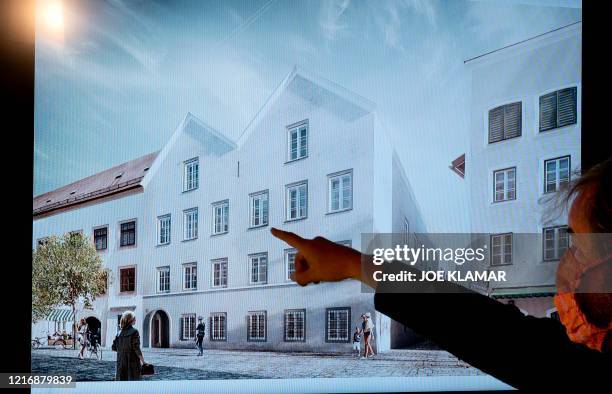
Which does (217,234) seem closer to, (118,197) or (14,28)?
(118,197)

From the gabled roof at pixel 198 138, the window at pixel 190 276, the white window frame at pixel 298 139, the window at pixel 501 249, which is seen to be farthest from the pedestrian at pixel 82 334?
the window at pixel 501 249

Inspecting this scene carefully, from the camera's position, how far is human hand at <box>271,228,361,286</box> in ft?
1.14

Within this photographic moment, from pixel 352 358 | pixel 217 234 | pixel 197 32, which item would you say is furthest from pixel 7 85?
pixel 352 358

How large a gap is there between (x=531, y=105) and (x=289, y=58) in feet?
6.30

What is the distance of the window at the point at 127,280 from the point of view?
4.66 metres

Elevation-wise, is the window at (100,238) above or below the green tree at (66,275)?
above

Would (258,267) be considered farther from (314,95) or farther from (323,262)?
(323,262)

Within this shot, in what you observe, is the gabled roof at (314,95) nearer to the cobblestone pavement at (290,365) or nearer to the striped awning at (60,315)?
the cobblestone pavement at (290,365)

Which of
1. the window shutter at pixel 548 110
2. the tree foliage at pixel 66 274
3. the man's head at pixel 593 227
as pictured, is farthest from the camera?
the window shutter at pixel 548 110

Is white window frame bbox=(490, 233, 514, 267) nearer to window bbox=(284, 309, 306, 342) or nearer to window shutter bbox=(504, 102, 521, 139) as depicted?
window shutter bbox=(504, 102, 521, 139)

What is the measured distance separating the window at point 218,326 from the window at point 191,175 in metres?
0.92

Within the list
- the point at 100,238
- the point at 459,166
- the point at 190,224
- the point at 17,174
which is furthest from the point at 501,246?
the point at 17,174

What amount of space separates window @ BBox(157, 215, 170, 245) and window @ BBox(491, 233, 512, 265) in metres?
2.35

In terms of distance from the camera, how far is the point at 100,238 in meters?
4.60
